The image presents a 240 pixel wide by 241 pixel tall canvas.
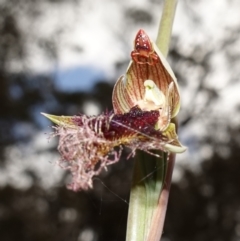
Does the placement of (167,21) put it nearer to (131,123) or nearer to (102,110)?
(131,123)

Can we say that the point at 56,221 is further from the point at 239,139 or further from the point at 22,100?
the point at 239,139

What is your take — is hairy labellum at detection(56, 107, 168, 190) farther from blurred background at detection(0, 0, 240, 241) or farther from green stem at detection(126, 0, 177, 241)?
blurred background at detection(0, 0, 240, 241)

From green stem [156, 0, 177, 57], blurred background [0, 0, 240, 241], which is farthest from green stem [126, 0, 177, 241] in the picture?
blurred background [0, 0, 240, 241]

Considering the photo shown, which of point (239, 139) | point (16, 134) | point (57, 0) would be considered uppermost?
point (57, 0)

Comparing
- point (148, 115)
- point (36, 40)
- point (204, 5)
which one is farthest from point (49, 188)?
point (148, 115)

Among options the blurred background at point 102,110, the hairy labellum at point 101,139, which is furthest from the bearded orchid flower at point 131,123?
the blurred background at point 102,110

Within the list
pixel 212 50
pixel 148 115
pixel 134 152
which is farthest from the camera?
pixel 212 50

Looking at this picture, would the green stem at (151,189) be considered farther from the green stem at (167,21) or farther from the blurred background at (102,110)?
the blurred background at (102,110)
